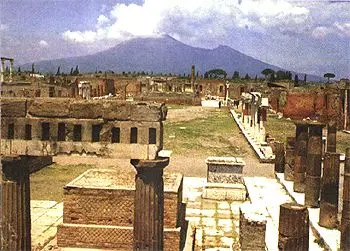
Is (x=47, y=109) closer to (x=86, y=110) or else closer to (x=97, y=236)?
(x=86, y=110)

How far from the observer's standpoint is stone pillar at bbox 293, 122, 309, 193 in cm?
1406

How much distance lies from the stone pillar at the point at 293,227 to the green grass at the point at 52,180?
734 cm

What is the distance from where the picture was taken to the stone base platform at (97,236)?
9008mm

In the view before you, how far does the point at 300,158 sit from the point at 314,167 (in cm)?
202

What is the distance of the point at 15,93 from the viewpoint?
27688 mm

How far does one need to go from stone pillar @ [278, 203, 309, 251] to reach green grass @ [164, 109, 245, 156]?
44.7 feet

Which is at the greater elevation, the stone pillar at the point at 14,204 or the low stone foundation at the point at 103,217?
the stone pillar at the point at 14,204

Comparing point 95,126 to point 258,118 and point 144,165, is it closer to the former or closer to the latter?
point 144,165

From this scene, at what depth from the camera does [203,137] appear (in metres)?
25.5

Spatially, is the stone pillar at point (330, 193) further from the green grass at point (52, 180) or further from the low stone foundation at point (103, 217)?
the green grass at point (52, 180)

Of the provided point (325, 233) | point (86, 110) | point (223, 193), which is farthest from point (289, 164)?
point (86, 110)

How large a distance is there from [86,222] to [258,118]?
55.1ft

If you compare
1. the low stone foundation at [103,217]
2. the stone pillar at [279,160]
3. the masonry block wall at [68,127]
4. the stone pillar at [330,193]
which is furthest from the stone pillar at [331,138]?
the masonry block wall at [68,127]

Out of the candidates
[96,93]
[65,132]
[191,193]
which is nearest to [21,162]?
[65,132]
